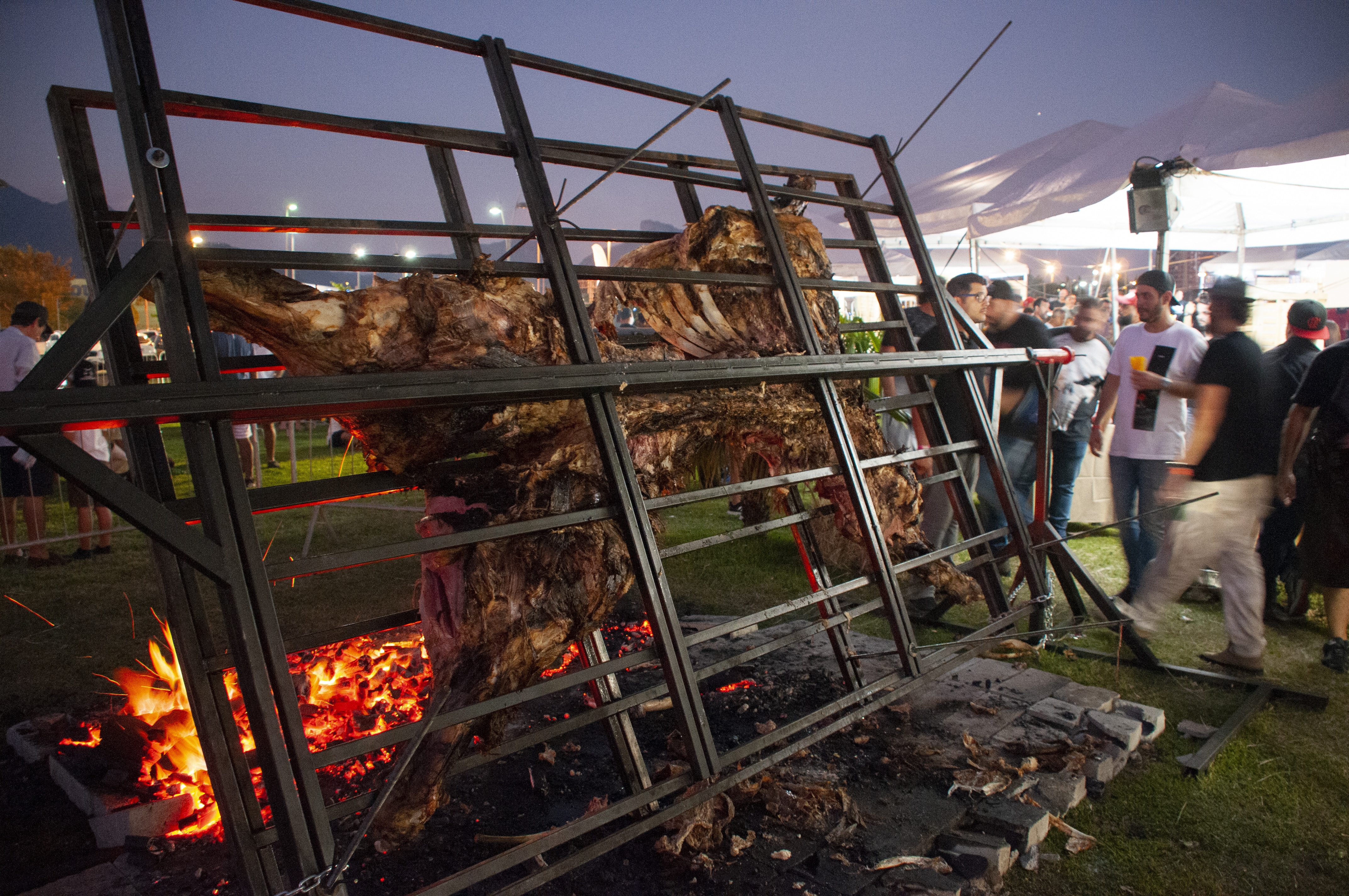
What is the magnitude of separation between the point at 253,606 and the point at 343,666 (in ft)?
8.87

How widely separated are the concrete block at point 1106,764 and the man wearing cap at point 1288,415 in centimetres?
265

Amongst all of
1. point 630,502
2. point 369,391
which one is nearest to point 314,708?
point 630,502

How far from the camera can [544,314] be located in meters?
3.05

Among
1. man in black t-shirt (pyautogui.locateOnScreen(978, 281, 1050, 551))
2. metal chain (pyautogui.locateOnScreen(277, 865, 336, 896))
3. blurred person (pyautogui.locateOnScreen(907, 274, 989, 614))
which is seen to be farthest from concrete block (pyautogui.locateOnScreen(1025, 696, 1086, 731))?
metal chain (pyautogui.locateOnScreen(277, 865, 336, 896))

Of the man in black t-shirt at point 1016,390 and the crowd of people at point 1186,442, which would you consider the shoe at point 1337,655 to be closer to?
the crowd of people at point 1186,442

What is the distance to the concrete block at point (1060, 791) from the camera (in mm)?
3449

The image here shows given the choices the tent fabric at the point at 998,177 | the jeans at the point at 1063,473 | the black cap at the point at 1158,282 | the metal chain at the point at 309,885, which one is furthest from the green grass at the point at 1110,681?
the tent fabric at the point at 998,177

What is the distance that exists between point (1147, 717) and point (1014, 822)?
4.88 ft

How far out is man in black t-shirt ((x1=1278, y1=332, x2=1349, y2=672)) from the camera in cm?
489

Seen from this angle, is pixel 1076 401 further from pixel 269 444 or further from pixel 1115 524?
pixel 269 444

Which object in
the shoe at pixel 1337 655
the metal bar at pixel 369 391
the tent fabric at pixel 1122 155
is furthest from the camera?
the tent fabric at pixel 1122 155

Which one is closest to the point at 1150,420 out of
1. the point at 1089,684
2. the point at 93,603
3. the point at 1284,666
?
the point at 1284,666

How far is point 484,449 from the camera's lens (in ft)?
9.71

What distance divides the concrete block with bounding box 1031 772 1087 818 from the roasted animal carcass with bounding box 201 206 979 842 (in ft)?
7.22
